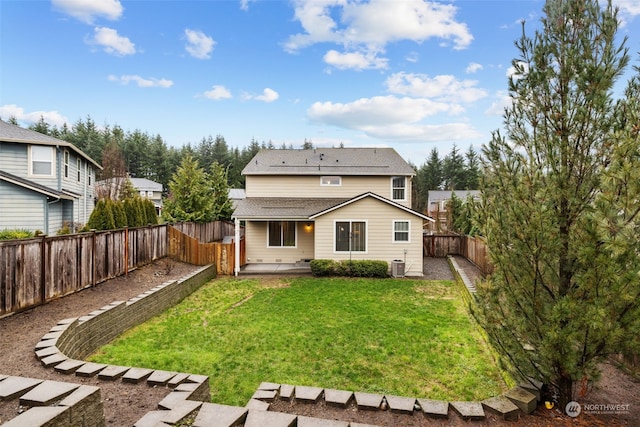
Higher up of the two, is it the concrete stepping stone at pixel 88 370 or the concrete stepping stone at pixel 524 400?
the concrete stepping stone at pixel 88 370

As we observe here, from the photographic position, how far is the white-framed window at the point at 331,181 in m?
18.1

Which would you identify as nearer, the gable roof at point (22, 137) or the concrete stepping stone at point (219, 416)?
the concrete stepping stone at point (219, 416)

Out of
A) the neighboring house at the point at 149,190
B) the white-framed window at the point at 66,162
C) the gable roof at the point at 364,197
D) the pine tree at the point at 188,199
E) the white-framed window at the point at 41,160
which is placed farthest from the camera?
the neighboring house at the point at 149,190

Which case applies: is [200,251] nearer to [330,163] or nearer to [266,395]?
[330,163]

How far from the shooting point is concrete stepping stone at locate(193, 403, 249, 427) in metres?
2.74

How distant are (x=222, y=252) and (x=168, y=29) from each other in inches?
484

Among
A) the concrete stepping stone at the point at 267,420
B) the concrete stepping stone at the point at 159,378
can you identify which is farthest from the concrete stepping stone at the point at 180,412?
the concrete stepping stone at the point at 159,378

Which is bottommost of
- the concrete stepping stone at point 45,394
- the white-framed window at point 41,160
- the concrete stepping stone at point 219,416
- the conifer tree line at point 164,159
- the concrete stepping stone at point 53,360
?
the concrete stepping stone at point 53,360

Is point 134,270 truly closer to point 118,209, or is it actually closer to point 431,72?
point 118,209

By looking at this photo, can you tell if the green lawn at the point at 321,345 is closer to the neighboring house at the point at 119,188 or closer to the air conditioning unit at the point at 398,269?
the air conditioning unit at the point at 398,269

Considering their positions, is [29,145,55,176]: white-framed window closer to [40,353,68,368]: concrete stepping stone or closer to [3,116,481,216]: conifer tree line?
[40,353,68,368]: concrete stepping stone

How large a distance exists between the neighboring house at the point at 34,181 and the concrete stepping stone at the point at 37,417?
589 inches

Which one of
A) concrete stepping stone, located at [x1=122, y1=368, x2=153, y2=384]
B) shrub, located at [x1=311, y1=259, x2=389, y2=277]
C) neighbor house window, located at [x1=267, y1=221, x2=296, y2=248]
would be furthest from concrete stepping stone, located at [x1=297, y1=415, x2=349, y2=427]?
neighbor house window, located at [x1=267, y1=221, x2=296, y2=248]

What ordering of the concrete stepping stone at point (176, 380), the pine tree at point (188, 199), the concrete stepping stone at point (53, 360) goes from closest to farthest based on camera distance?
1. the concrete stepping stone at point (176, 380)
2. the concrete stepping stone at point (53, 360)
3. the pine tree at point (188, 199)
